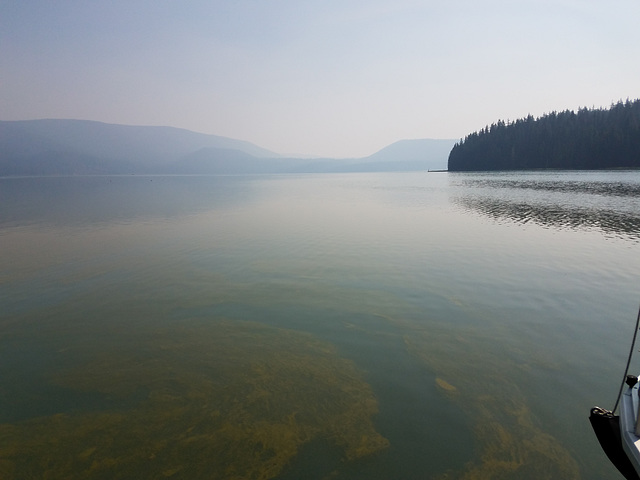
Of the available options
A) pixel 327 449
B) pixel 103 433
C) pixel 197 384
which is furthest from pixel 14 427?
pixel 327 449

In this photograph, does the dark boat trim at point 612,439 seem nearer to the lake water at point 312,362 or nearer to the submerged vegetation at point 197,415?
the lake water at point 312,362

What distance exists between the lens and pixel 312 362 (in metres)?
10.6

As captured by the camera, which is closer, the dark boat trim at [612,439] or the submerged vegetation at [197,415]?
the dark boat trim at [612,439]

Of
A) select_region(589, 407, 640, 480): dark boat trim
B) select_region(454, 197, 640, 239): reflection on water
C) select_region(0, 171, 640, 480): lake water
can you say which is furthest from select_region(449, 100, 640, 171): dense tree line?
select_region(589, 407, 640, 480): dark boat trim

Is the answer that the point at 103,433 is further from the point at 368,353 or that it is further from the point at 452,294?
the point at 452,294

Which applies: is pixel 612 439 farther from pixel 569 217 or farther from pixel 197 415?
pixel 569 217

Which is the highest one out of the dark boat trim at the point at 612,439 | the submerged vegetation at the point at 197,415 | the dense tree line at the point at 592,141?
the dense tree line at the point at 592,141

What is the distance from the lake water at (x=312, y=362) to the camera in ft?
22.9

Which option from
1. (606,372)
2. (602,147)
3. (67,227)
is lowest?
(606,372)

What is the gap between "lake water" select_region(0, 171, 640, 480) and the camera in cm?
Result: 699

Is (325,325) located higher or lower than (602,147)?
lower

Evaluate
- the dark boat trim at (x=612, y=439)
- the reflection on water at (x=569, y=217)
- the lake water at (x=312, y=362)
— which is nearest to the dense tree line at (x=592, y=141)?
the reflection on water at (x=569, y=217)

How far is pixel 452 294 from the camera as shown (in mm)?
16078

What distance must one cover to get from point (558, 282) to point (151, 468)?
20.0m
